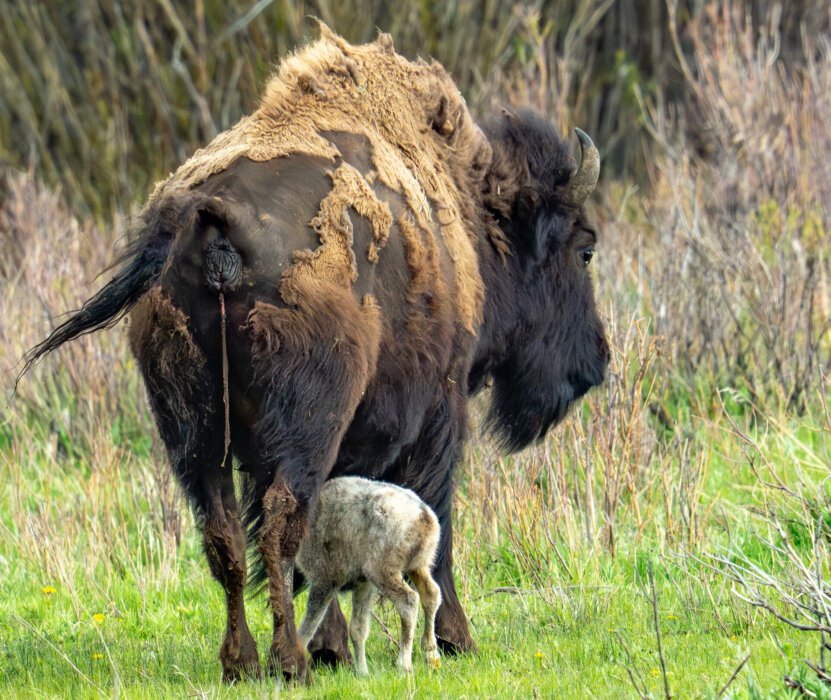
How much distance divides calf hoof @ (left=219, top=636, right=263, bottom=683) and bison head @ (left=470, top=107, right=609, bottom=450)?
186 cm

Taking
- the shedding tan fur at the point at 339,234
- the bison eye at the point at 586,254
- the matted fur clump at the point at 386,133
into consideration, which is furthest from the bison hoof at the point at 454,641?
the bison eye at the point at 586,254

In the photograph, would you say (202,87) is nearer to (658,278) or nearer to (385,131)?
(658,278)

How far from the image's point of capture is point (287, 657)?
4.79 meters

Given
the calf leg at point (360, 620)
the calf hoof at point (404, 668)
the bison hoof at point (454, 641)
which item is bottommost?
the bison hoof at point (454, 641)

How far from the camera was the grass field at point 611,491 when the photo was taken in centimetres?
514

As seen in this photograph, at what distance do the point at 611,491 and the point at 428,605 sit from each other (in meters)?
2.04

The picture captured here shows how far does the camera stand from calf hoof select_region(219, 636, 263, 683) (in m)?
5.05

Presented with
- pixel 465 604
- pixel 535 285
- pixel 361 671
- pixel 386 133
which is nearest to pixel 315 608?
pixel 361 671

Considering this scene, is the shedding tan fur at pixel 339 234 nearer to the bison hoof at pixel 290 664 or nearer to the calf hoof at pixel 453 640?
the bison hoof at pixel 290 664

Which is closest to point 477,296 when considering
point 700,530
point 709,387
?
point 700,530

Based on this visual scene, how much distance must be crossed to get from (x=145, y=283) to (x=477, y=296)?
A: 64.4 inches

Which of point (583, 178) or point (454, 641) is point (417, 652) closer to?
point (454, 641)

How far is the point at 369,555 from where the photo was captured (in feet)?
16.4

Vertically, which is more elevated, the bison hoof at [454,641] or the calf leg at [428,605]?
the calf leg at [428,605]
